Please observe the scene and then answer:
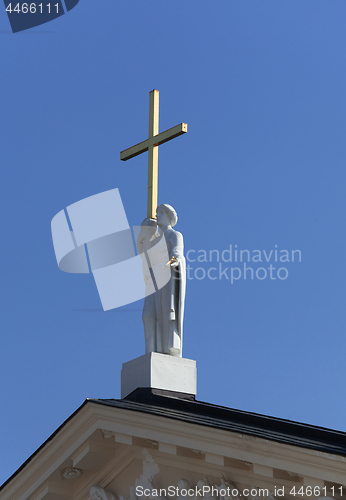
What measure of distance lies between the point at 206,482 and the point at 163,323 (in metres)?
3.52

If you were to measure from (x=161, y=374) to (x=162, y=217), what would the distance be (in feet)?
8.28

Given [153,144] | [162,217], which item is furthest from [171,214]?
[153,144]

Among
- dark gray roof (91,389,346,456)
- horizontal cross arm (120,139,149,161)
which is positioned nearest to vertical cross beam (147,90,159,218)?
horizontal cross arm (120,139,149,161)

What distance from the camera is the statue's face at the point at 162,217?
13640mm

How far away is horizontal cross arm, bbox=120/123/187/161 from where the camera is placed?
13594 mm

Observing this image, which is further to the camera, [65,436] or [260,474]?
[65,436]

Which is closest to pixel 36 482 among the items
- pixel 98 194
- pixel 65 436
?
pixel 65 436

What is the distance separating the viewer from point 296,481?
9.10m

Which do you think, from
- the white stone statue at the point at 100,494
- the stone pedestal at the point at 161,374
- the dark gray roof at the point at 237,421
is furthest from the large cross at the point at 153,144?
the white stone statue at the point at 100,494

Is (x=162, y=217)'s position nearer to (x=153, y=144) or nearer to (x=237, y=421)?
(x=153, y=144)

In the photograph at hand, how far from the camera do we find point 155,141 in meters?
14.0

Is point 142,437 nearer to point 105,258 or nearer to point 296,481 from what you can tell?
point 296,481

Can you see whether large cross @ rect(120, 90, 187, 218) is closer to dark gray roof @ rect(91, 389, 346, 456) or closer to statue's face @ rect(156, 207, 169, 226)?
statue's face @ rect(156, 207, 169, 226)

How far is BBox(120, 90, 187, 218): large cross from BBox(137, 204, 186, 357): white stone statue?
23 cm
